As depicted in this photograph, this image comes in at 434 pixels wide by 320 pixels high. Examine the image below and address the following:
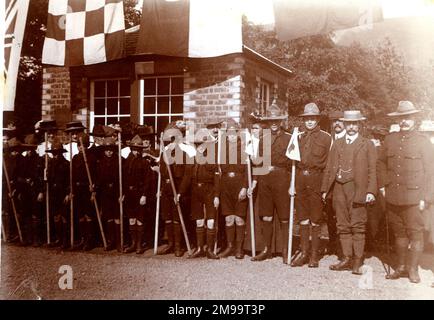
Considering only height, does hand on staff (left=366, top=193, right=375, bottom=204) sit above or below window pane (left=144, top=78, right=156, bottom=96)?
below

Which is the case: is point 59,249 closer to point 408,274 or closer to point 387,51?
point 408,274

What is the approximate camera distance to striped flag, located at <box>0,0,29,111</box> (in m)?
5.19

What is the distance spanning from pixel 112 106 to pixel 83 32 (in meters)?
1.37

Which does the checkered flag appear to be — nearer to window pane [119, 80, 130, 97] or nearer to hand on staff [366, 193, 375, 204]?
window pane [119, 80, 130, 97]

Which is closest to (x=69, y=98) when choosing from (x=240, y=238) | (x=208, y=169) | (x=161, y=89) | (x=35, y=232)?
(x=161, y=89)

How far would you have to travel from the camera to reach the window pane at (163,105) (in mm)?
7271

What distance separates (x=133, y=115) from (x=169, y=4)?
6.34 feet

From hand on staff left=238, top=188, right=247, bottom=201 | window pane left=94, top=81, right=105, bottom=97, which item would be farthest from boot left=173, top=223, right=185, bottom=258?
window pane left=94, top=81, right=105, bottom=97

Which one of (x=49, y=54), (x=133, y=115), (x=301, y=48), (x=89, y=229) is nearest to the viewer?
(x=89, y=229)

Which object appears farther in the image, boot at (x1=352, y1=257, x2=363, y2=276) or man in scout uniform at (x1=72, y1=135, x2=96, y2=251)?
man in scout uniform at (x1=72, y1=135, x2=96, y2=251)

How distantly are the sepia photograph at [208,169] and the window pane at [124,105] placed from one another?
0.06 ft

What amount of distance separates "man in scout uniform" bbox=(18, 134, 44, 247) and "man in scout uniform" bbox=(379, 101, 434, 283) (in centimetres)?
451
